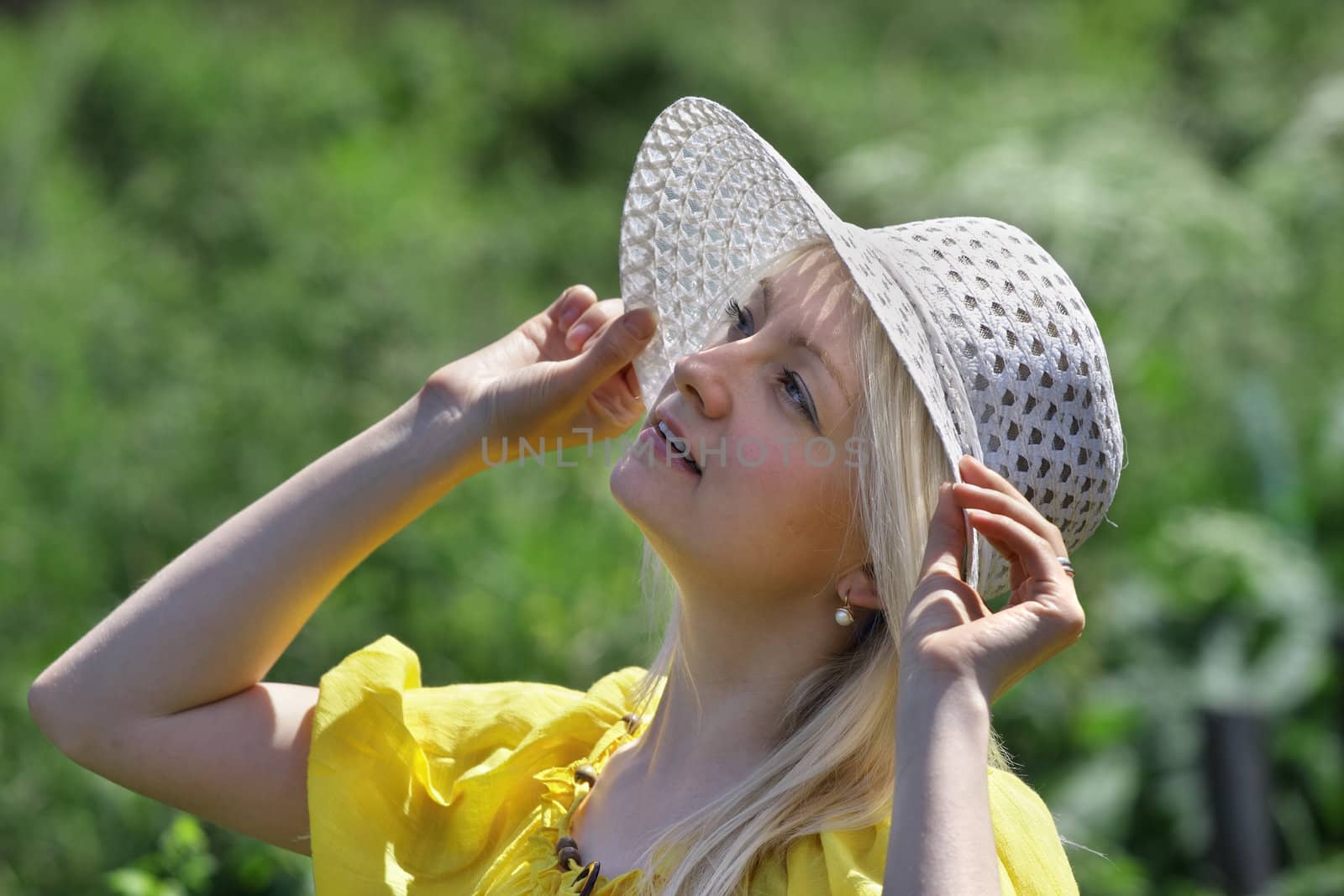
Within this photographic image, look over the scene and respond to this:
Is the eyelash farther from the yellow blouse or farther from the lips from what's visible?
the yellow blouse

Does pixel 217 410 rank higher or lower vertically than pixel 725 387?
lower

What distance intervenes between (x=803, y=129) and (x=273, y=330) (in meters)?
3.63

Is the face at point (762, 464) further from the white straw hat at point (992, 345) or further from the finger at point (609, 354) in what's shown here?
the finger at point (609, 354)

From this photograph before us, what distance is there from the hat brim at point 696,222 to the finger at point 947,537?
0.21 metres

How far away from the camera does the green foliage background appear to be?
4.05 meters

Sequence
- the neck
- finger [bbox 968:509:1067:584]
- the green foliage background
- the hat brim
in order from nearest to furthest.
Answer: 1. finger [bbox 968:509:1067:584]
2. the neck
3. the hat brim
4. the green foliage background

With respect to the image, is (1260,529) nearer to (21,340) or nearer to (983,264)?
(983,264)

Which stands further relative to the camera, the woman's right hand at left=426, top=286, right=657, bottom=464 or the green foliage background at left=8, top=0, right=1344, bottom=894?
the green foliage background at left=8, top=0, right=1344, bottom=894

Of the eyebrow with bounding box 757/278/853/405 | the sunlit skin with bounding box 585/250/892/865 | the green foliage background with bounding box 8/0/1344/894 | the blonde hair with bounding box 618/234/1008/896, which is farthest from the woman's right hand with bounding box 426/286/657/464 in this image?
the green foliage background with bounding box 8/0/1344/894

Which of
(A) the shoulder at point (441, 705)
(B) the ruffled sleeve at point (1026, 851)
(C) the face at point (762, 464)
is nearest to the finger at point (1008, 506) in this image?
(C) the face at point (762, 464)

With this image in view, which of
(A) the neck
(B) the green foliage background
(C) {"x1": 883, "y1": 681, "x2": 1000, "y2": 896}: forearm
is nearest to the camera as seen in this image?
(C) {"x1": 883, "y1": 681, "x2": 1000, "y2": 896}: forearm

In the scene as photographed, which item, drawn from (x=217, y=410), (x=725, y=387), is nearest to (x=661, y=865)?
(x=725, y=387)

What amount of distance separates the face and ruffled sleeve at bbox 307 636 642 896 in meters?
0.39

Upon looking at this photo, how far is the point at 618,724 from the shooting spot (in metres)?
2.13
